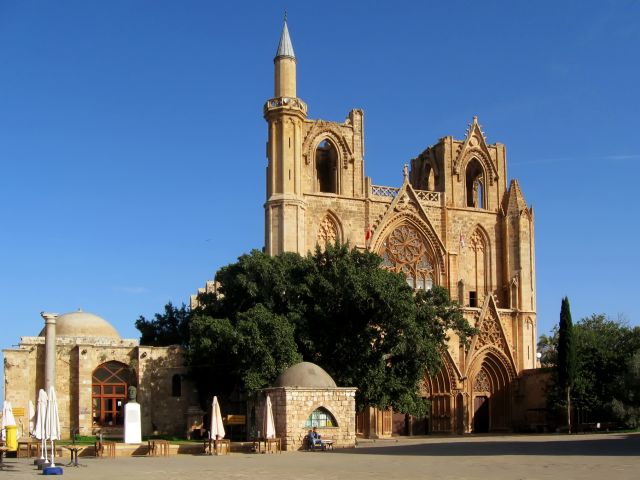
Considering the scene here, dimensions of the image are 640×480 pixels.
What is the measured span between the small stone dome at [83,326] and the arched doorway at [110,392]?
689 centimetres

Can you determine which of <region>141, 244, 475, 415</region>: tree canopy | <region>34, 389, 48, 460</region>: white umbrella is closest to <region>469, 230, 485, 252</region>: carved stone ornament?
<region>141, 244, 475, 415</region>: tree canopy

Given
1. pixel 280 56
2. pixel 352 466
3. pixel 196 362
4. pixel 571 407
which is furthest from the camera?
pixel 280 56

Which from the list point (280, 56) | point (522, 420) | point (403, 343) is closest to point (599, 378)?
point (522, 420)

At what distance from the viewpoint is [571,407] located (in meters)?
48.0

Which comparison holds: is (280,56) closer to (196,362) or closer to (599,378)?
(196,362)

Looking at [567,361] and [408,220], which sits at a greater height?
[408,220]

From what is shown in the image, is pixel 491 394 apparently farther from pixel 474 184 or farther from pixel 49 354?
pixel 49 354

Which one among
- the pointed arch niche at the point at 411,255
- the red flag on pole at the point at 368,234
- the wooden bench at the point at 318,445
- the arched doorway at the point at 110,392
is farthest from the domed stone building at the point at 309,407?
the pointed arch niche at the point at 411,255

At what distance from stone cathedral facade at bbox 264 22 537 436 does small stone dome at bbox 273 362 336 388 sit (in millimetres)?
16043

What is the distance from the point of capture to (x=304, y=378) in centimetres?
3173

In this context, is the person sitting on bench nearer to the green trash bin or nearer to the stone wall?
the green trash bin

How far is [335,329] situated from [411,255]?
610 inches

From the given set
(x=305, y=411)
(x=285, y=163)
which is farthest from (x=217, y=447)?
(x=285, y=163)

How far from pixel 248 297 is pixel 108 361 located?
741 cm
